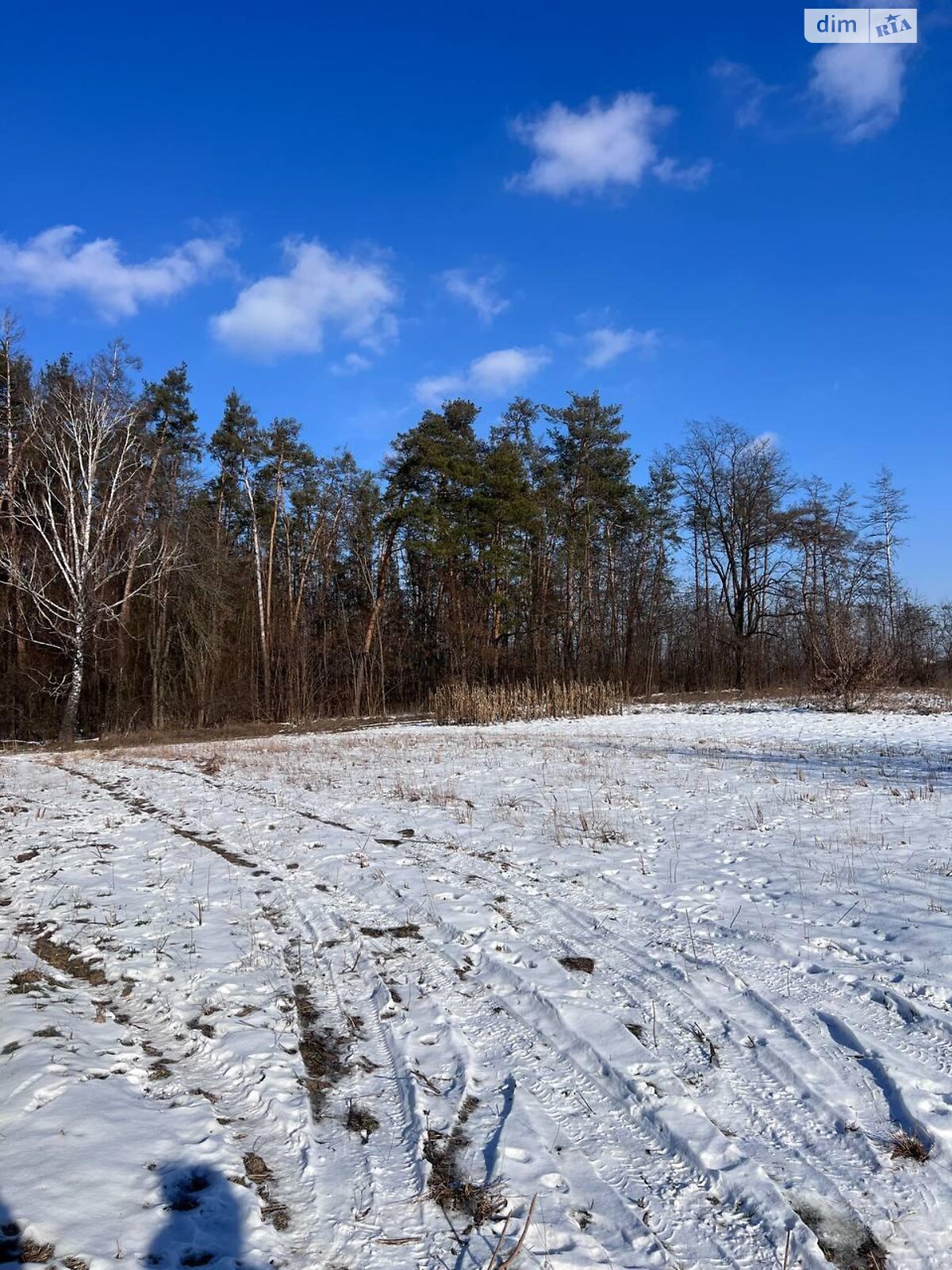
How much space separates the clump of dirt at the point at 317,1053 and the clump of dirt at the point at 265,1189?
31 centimetres

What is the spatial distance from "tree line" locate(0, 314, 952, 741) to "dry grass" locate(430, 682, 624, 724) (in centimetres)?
474

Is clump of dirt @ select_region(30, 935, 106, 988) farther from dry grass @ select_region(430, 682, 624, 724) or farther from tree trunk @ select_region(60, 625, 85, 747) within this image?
dry grass @ select_region(430, 682, 624, 724)

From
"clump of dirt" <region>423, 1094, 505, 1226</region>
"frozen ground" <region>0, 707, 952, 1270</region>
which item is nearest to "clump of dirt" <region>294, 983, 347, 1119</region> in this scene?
"frozen ground" <region>0, 707, 952, 1270</region>

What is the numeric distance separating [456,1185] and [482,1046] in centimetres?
89

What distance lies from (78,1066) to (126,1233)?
41.9 inches

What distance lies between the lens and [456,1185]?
91.8 inches

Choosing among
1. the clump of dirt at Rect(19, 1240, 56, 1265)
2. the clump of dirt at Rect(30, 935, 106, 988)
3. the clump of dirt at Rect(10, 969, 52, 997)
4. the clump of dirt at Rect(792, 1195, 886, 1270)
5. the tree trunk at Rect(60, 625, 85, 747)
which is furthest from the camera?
the tree trunk at Rect(60, 625, 85, 747)

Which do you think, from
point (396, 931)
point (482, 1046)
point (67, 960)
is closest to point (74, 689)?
point (67, 960)

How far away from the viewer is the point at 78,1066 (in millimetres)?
2896

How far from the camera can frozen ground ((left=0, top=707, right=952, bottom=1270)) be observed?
2.15m

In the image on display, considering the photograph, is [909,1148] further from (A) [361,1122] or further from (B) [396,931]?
(B) [396,931]

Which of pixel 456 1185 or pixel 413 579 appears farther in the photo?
pixel 413 579

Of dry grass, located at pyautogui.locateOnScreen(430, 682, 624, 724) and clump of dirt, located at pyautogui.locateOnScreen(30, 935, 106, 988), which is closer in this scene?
clump of dirt, located at pyautogui.locateOnScreen(30, 935, 106, 988)

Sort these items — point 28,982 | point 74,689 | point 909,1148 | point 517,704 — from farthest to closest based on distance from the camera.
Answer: point 517,704 < point 74,689 < point 28,982 < point 909,1148
